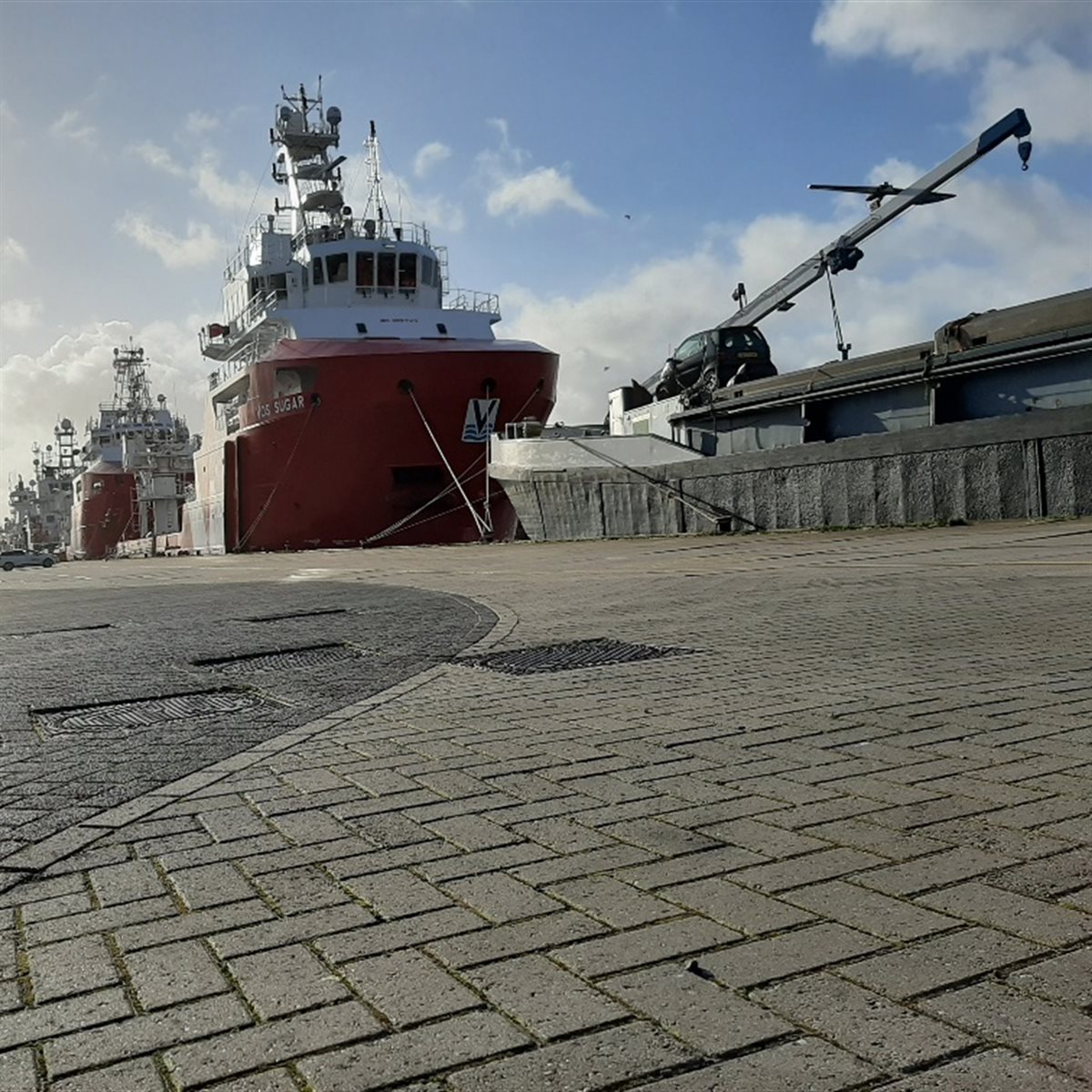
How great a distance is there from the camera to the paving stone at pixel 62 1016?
7.23 ft

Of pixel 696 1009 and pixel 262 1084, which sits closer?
pixel 262 1084

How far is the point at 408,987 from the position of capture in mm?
2340

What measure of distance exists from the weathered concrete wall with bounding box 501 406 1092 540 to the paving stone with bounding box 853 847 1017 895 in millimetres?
16597

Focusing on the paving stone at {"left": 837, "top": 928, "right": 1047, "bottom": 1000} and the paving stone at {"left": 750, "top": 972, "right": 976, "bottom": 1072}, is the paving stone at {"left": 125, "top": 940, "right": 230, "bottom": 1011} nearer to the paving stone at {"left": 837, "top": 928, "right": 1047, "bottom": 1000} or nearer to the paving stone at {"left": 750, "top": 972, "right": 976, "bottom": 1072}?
the paving stone at {"left": 750, "top": 972, "right": 976, "bottom": 1072}

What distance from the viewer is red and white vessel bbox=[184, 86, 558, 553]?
104 ft

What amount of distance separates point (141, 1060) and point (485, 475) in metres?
30.6

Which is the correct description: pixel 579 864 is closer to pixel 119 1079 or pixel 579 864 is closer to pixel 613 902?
pixel 613 902

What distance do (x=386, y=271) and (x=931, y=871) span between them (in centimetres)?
3581

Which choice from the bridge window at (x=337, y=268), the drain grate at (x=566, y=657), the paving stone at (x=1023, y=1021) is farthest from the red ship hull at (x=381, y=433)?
the paving stone at (x=1023, y=1021)

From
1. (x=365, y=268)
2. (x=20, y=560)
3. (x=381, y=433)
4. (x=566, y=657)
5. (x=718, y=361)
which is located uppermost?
(x=365, y=268)

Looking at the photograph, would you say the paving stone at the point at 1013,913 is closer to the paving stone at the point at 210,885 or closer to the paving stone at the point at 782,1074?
the paving stone at the point at 782,1074

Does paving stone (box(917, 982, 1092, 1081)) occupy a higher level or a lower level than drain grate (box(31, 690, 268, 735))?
lower

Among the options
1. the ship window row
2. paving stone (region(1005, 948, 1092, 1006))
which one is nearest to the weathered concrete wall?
the ship window row

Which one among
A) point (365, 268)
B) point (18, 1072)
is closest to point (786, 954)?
point (18, 1072)
